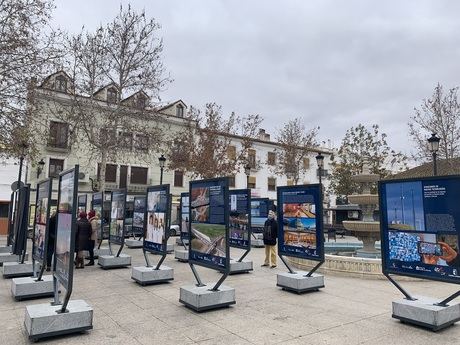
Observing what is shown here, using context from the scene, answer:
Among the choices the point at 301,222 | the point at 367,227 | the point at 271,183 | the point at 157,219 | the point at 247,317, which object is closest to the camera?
the point at 247,317

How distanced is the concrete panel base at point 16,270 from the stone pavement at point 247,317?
221 millimetres

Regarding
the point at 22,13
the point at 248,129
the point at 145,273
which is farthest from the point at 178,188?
the point at 145,273

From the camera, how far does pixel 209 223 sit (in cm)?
710

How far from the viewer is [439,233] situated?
5.59 metres

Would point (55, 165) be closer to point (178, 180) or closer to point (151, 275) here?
point (178, 180)

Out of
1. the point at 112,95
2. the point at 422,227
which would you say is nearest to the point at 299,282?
the point at 422,227

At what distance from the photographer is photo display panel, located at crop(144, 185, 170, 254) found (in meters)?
8.79

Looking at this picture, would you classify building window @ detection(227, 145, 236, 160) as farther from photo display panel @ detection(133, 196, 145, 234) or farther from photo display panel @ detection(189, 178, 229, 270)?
photo display panel @ detection(189, 178, 229, 270)

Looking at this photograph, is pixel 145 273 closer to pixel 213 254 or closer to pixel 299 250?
pixel 213 254

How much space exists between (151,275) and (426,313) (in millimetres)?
5946

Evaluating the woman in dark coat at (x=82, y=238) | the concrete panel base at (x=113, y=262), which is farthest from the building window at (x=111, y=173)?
the concrete panel base at (x=113, y=262)

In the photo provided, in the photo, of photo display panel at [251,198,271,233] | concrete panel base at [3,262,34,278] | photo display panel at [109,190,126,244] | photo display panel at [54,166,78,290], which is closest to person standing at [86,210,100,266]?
photo display panel at [109,190,126,244]

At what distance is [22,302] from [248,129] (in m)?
27.0

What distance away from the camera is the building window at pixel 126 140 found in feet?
67.8
